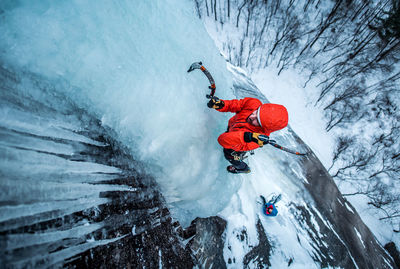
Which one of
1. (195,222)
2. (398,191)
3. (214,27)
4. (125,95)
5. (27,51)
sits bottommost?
(398,191)

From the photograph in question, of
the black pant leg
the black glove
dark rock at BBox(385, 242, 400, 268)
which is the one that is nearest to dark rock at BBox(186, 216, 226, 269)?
the black pant leg

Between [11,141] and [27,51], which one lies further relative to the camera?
[27,51]

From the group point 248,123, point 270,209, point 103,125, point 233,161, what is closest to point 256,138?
point 248,123

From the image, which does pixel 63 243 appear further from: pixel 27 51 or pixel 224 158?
pixel 224 158

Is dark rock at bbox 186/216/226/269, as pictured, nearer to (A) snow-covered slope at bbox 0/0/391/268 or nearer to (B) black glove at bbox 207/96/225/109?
(A) snow-covered slope at bbox 0/0/391/268

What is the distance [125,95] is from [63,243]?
4.63 ft

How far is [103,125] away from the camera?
196 cm

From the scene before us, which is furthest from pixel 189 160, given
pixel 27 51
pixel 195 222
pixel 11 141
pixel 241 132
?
pixel 27 51

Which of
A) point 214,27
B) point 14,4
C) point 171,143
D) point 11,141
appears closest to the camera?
point 11,141

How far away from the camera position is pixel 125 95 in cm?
197

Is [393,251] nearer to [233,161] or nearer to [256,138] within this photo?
[233,161]

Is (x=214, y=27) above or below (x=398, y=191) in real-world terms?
above

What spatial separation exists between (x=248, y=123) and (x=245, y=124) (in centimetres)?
4

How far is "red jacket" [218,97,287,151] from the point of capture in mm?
2172
